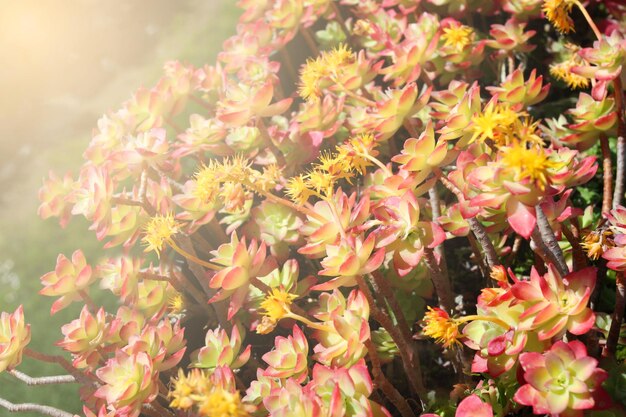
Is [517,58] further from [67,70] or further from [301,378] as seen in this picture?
[67,70]

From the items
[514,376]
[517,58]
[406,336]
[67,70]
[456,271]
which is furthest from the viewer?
[67,70]

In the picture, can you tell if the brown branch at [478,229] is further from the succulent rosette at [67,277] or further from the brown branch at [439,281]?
the succulent rosette at [67,277]

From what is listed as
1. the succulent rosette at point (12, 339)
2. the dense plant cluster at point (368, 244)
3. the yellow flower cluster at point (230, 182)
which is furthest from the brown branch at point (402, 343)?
the succulent rosette at point (12, 339)

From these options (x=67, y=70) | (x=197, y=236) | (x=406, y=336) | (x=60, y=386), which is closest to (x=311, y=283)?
(x=406, y=336)

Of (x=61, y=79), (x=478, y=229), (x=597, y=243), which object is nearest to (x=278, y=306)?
(x=478, y=229)

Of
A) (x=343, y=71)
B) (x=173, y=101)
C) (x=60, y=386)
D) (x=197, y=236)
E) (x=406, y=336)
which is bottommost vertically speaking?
(x=406, y=336)

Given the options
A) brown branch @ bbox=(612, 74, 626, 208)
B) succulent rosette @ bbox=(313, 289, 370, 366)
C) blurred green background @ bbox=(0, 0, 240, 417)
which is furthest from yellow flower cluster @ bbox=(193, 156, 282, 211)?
blurred green background @ bbox=(0, 0, 240, 417)

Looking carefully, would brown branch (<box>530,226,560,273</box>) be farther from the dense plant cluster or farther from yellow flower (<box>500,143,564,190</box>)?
yellow flower (<box>500,143,564,190</box>)
